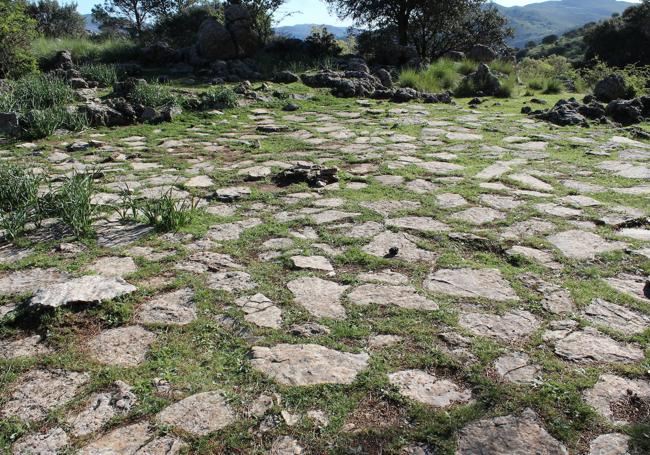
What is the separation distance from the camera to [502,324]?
2.45 m

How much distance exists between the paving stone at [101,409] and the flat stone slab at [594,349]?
71.7 inches

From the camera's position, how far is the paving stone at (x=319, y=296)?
2.57m

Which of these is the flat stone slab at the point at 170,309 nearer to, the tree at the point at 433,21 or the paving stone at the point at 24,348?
the paving stone at the point at 24,348

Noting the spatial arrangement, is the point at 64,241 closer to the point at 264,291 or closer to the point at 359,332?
the point at 264,291

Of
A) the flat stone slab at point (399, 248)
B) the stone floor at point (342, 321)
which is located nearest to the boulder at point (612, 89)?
the stone floor at point (342, 321)

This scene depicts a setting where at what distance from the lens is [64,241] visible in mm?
3348

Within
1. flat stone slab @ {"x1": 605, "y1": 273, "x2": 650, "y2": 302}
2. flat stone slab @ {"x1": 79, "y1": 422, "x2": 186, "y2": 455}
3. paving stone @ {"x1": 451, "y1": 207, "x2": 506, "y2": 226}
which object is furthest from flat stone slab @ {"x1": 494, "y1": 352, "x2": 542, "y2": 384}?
paving stone @ {"x1": 451, "y1": 207, "x2": 506, "y2": 226}

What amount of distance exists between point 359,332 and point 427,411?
0.56 meters

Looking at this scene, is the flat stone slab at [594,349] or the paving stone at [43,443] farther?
the flat stone slab at [594,349]

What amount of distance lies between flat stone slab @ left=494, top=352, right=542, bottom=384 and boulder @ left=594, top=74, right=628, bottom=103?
8.71 m

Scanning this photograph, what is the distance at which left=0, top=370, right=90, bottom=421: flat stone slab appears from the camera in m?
1.89

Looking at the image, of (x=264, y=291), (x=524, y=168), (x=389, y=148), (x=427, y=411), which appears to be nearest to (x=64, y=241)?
(x=264, y=291)

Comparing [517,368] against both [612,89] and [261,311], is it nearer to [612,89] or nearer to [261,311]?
[261,311]

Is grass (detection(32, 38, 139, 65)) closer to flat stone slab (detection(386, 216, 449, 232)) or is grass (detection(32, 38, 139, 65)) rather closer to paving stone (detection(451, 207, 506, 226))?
flat stone slab (detection(386, 216, 449, 232))
